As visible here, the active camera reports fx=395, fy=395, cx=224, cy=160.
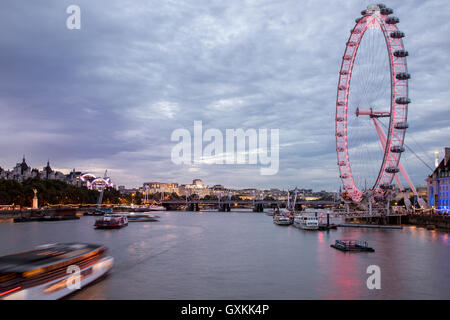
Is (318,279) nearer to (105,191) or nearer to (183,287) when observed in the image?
(183,287)

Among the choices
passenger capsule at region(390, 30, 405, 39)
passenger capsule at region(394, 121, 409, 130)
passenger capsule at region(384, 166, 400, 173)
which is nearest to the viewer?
passenger capsule at region(390, 30, 405, 39)

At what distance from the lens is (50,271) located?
1619 cm

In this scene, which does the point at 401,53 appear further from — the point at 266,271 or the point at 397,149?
the point at 266,271

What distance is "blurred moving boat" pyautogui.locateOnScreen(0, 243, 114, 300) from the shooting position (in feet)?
46.4

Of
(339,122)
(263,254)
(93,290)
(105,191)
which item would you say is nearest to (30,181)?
(105,191)

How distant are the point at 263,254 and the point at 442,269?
13.0 m

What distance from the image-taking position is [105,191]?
510 feet

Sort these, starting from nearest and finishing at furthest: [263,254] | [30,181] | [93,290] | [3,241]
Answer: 1. [93,290]
2. [263,254]
3. [3,241]
4. [30,181]
